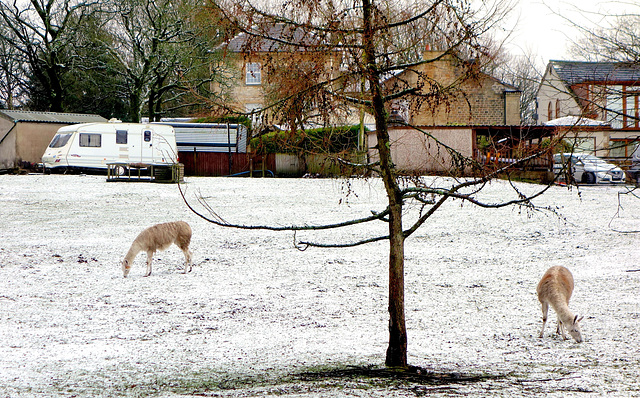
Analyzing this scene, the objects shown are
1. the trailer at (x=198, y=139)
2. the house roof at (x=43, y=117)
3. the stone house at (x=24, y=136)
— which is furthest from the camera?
the trailer at (x=198, y=139)

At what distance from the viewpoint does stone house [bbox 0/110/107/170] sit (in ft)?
116

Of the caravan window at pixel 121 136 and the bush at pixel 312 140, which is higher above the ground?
the caravan window at pixel 121 136

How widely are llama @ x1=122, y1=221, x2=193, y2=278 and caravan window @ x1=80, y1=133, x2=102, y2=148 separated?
849 inches

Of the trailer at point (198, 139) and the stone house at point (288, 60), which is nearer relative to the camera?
the stone house at point (288, 60)

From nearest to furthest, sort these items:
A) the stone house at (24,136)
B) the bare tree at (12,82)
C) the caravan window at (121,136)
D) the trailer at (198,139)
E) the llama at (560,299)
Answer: the llama at (560,299), the caravan window at (121,136), the stone house at (24,136), the trailer at (198,139), the bare tree at (12,82)

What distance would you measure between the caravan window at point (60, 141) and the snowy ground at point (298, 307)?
46.1 feet

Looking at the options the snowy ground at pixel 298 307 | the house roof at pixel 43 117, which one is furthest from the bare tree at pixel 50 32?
the snowy ground at pixel 298 307

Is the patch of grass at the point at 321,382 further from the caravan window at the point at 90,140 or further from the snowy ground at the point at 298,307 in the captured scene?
the caravan window at the point at 90,140

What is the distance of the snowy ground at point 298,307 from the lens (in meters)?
7.05

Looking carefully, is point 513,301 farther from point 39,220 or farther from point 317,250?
point 39,220

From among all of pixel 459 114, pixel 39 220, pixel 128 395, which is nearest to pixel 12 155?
pixel 39 220

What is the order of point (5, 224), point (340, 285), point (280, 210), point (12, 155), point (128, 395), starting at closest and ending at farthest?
1. point (128, 395)
2. point (340, 285)
3. point (5, 224)
4. point (280, 210)
5. point (12, 155)

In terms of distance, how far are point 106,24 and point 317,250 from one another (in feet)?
104

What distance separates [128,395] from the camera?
6.50m
